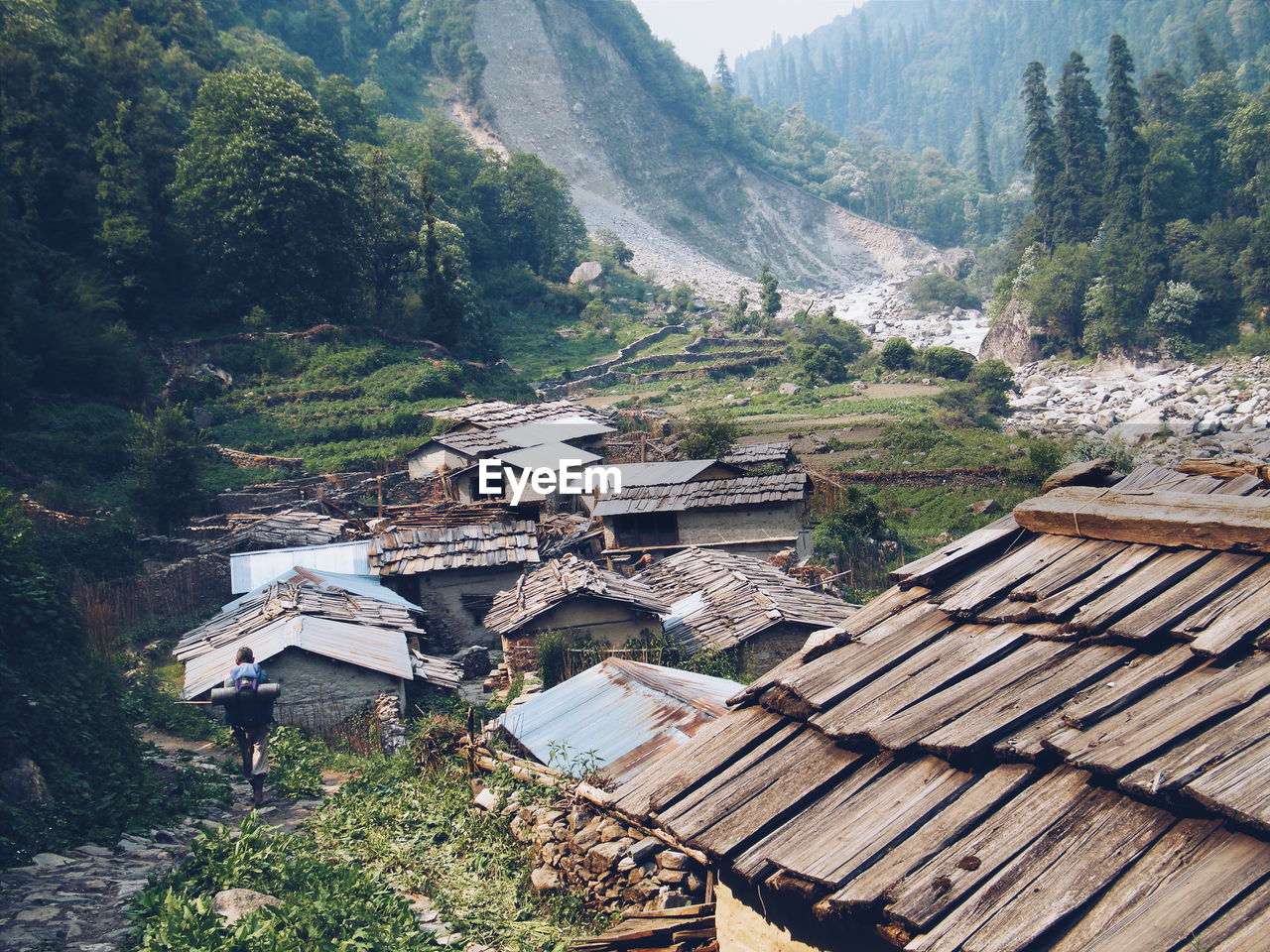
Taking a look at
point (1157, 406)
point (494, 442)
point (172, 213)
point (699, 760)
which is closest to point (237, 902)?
point (699, 760)

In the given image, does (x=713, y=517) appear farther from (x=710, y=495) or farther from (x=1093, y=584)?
(x=1093, y=584)

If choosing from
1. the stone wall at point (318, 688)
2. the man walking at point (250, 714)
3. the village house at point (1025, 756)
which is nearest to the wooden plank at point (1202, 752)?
the village house at point (1025, 756)

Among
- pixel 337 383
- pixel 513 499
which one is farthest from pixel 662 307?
pixel 513 499

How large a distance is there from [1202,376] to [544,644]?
5718 centimetres

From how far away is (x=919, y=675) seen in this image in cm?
533

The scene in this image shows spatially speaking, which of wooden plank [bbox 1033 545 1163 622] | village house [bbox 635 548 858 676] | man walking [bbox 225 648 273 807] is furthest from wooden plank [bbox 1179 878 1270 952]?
village house [bbox 635 548 858 676]

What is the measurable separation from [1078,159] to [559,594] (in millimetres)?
74502

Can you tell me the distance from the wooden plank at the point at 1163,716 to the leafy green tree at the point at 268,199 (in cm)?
4409

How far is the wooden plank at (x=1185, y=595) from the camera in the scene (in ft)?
15.1

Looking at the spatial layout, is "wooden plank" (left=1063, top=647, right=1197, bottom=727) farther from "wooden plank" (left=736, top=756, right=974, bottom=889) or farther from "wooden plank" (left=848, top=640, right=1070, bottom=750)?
"wooden plank" (left=736, top=756, right=974, bottom=889)

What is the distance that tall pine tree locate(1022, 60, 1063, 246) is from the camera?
261ft

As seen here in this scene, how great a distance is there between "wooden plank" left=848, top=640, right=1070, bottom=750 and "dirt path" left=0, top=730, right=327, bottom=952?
191 inches

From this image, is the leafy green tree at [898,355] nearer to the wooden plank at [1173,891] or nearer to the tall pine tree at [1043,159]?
the tall pine tree at [1043,159]

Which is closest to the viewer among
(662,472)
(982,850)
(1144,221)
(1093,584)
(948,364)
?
(982,850)
